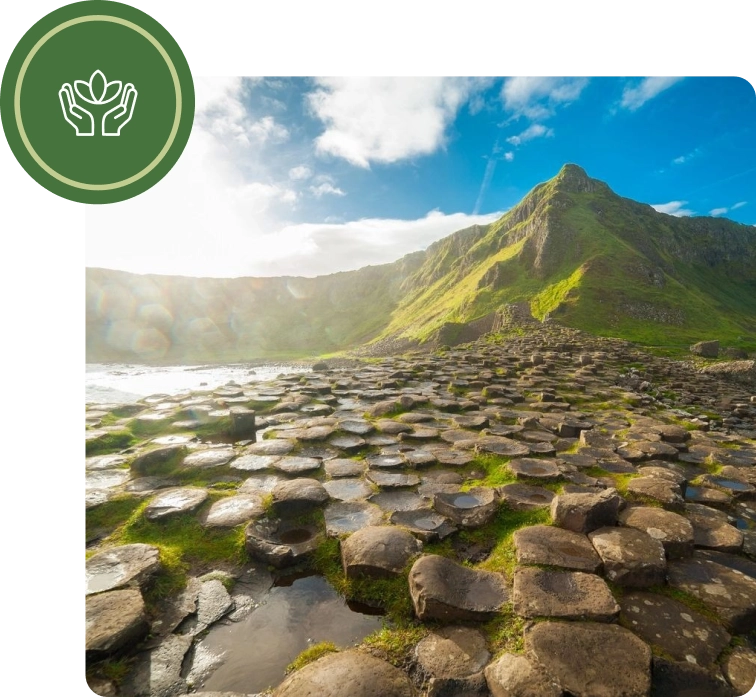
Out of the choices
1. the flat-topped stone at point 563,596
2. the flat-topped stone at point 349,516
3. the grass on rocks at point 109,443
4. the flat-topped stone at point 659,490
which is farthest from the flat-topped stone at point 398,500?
the grass on rocks at point 109,443

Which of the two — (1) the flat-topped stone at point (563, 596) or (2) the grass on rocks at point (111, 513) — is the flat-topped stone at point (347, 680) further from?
(2) the grass on rocks at point (111, 513)

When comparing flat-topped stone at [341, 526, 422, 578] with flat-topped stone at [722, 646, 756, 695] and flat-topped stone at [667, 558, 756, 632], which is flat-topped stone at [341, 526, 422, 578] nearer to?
flat-topped stone at [722, 646, 756, 695]

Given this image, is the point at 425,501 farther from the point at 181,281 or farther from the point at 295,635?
the point at 181,281

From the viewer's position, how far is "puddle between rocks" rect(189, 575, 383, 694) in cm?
247

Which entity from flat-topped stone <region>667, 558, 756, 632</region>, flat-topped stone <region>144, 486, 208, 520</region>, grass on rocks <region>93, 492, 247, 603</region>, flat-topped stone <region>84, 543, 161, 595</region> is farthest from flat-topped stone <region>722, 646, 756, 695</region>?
flat-topped stone <region>144, 486, 208, 520</region>

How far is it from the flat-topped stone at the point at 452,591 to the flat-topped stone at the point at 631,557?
38.3 inches

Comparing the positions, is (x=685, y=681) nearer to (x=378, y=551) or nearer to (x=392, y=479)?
(x=378, y=551)

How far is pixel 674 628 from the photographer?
2785 mm

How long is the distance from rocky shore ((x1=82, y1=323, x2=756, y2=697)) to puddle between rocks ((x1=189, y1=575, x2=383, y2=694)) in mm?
93

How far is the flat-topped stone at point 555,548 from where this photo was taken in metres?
3.35

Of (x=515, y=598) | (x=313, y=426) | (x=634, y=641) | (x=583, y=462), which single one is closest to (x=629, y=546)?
(x=634, y=641)

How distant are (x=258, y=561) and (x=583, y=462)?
16.3 ft

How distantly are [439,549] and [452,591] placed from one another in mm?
684

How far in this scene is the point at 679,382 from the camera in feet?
56.0
